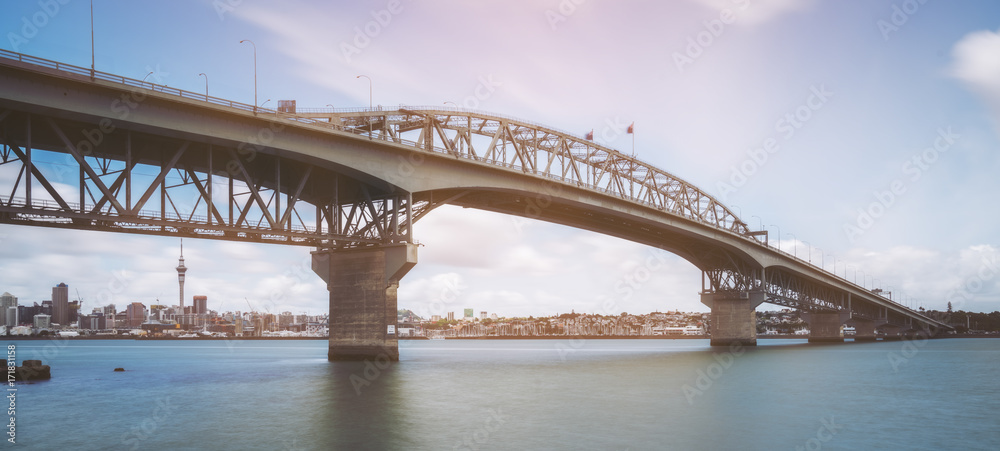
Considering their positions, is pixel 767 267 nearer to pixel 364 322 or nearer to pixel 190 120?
pixel 364 322

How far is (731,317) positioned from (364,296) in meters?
76.7

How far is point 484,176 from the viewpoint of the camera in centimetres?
6662

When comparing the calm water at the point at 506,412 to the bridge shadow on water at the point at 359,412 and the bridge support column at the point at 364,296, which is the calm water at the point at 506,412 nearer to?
the bridge shadow on water at the point at 359,412

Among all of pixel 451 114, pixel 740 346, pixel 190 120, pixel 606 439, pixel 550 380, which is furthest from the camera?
pixel 740 346

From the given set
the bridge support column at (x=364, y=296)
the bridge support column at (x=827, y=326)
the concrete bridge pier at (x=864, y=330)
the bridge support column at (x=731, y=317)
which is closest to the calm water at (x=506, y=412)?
the bridge support column at (x=364, y=296)

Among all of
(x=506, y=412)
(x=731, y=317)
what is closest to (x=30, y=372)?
(x=506, y=412)

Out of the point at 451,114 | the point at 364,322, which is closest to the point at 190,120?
the point at 364,322

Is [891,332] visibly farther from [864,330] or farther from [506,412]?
[506,412]

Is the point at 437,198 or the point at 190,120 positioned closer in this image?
the point at 190,120

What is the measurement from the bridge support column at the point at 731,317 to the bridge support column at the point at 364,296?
234 feet

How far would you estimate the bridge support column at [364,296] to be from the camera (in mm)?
57094

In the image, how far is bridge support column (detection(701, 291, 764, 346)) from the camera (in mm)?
115500

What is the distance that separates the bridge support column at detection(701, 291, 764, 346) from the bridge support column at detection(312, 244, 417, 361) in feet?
234

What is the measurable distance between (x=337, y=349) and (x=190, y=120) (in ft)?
79.4
